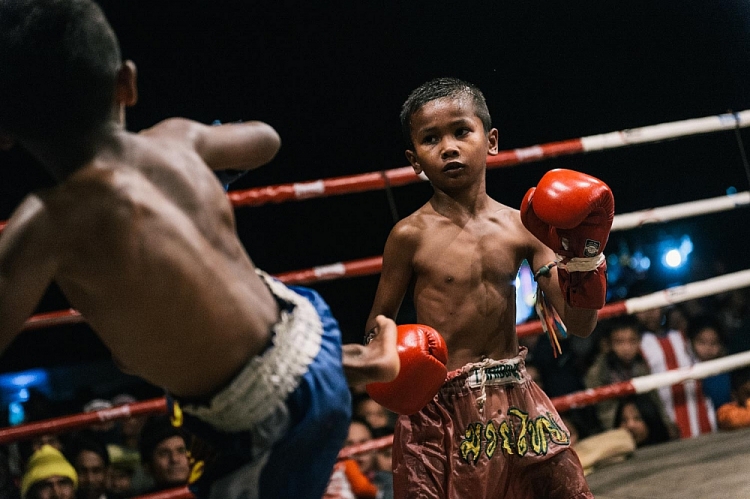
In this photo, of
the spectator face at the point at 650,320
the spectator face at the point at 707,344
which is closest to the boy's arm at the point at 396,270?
the spectator face at the point at 707,344

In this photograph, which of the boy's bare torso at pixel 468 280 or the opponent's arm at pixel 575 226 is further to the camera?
the boy's bare torso at pixel 468 280

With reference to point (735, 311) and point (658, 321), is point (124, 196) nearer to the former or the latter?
point (658, 321)

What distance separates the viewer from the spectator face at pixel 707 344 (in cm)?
376

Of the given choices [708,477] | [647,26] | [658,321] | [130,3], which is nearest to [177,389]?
[708,477]

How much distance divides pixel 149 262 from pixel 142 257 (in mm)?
11

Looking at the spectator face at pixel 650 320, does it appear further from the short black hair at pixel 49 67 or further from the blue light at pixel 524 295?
the blue light at pixel 524 295

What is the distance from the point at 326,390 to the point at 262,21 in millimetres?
4217

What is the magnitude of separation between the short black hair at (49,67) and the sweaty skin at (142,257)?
30 mm

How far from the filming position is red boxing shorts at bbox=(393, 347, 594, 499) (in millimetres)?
1700

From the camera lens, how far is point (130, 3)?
174 inches

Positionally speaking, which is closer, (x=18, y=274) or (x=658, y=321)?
(x=18, y=274)

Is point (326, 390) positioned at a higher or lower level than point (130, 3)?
lower

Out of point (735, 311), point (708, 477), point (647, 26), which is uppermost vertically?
point (647, 26)

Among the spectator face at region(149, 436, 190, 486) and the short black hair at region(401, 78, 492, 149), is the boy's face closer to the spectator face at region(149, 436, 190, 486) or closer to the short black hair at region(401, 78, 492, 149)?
the short black hair at region(401, 78, 492, 149)
